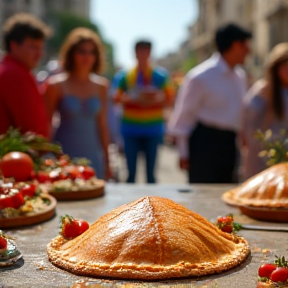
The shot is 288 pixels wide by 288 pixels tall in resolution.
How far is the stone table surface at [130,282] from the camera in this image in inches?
114

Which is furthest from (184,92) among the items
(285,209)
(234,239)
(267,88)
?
(234,239)

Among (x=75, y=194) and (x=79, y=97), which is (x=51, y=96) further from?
(x=75, y=194)

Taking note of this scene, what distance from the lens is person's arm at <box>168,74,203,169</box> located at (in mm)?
7246

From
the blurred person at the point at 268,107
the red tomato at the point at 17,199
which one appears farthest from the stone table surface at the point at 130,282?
the blurred person at the point at 268,107

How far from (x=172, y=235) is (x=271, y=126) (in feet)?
12.9

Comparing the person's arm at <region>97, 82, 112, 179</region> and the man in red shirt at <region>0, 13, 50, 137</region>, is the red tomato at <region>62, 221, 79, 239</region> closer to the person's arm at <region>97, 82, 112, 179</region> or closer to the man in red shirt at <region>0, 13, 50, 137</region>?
the man in red shirt at <region>0, 13, 50, 137</region>

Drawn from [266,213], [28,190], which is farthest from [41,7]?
[266,213]

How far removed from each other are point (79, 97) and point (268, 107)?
1.99m

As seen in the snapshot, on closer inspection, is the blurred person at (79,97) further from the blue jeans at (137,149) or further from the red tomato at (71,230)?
the red tomato at (71,230)

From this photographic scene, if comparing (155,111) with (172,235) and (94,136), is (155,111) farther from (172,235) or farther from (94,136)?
(172,235)

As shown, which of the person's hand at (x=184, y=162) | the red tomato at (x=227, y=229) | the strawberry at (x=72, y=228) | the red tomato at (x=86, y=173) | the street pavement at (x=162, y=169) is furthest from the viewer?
the street pavement at (x=162, y=169)

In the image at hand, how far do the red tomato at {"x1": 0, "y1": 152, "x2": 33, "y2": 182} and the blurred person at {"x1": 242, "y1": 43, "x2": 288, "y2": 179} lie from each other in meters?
2.64

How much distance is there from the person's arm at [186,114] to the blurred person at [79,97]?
85 centimetres

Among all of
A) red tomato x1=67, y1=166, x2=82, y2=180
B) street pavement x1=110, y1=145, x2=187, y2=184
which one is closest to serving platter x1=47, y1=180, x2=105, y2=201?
red tomato x1=67, y1=166, x2=82, y2=180
